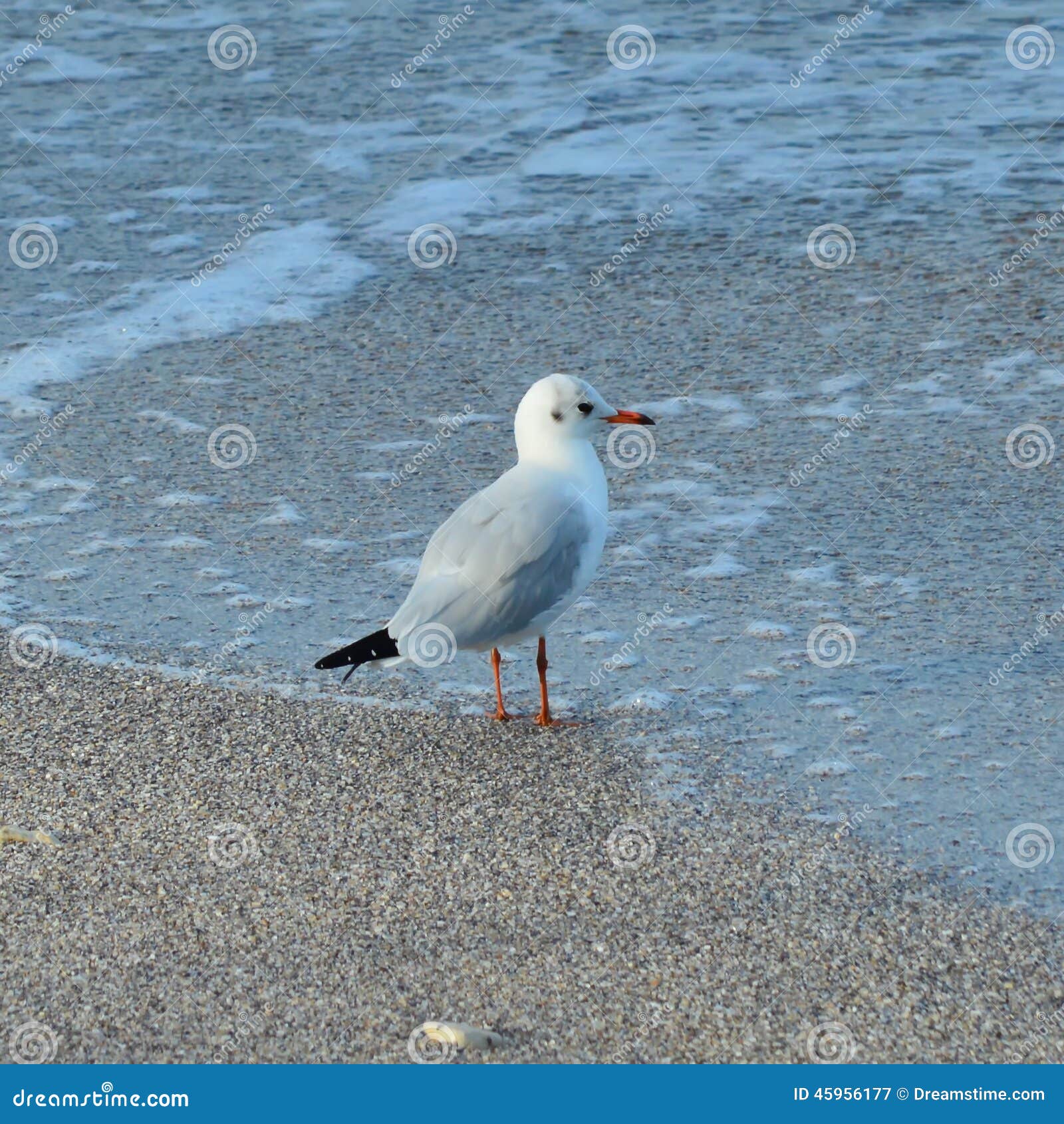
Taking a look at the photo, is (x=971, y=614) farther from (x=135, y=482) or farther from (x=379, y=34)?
(x=379, y=34)

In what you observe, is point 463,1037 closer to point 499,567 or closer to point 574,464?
point 499,567

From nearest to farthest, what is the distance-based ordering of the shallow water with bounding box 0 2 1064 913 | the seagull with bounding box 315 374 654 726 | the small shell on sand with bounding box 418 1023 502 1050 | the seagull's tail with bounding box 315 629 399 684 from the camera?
the small shell on sand with bounding box 418 1023 502 1050
the seagull's tail with bounding box 315 629 399 684
the seagull with bounding box 315 374 654 726
the shallow water with bounding box 0 2 1064 913

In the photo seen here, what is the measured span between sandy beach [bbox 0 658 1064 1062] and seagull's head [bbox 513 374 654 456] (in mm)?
815

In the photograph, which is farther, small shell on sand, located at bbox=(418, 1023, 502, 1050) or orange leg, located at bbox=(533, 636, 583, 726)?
orange leg, located at bbox=(533, 636, 583, 726)

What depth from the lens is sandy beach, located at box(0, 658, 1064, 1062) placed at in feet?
9.66

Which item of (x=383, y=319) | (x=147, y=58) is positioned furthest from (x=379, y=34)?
(x=383, y=319)

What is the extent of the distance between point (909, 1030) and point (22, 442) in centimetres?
428

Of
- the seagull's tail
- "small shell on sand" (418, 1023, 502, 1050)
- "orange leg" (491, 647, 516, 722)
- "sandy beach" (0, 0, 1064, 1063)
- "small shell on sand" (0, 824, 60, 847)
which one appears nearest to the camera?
"small shell on sand" (418, 1023, 502, 1050)

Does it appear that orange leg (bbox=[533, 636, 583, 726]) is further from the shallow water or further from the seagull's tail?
the seagull's tail

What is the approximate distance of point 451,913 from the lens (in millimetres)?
3332

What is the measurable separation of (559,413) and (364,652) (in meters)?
0.89


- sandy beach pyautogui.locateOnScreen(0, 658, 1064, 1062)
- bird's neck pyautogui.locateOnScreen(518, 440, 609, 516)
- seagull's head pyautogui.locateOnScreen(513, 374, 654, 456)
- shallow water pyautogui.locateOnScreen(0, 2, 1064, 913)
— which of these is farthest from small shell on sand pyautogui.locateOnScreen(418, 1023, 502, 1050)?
seagull's head pyautogui.locateOnScreen(513, 374, 654, 456)

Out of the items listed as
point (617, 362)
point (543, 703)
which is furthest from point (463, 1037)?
point (617, 362)

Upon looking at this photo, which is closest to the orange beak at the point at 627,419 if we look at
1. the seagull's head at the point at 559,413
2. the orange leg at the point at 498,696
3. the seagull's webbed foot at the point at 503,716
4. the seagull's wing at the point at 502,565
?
the seagull's head at the point at 559,413
